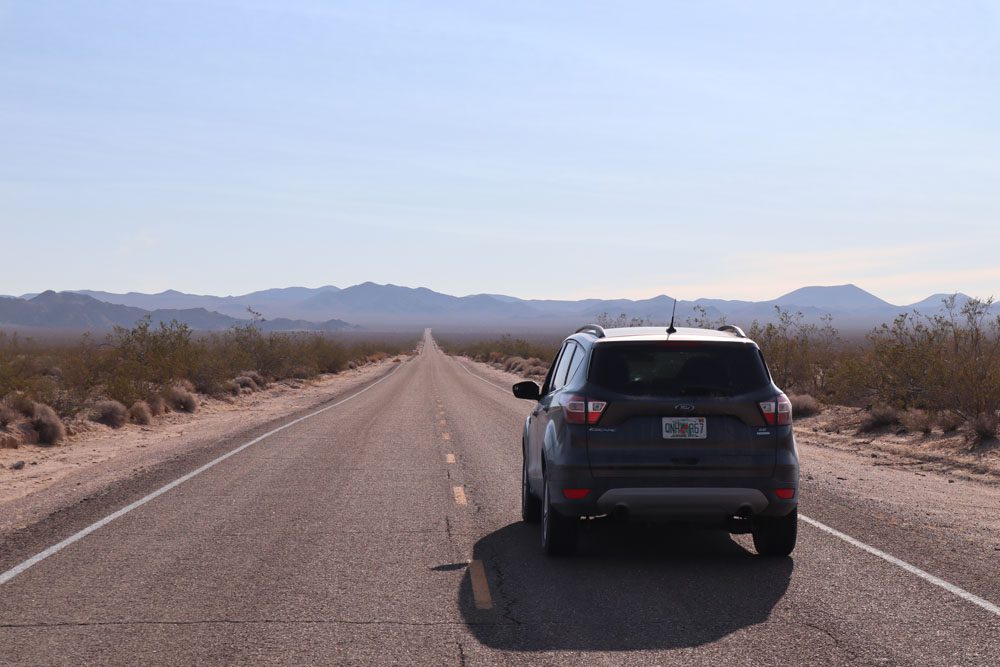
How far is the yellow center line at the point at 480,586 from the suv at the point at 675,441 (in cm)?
77

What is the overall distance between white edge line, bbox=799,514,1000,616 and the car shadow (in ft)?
2.79

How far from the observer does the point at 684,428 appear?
24.8ft

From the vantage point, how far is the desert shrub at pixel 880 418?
19391 millimetres

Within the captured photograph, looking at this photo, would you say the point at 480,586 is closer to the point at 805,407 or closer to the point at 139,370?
the point at 805,407

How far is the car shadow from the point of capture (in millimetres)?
5996

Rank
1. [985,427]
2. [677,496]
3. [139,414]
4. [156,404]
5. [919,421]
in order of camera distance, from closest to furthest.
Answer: [677,496]
[985,427]
[919,421]
[139,414]
[156,404]

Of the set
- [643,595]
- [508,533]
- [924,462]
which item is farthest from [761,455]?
[924,462]

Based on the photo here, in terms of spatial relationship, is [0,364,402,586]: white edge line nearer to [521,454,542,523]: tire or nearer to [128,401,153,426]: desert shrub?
[521,454,542,523]: tire

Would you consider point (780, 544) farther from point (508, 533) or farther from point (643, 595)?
point (508, 533)

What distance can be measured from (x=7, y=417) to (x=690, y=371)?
15375 mm

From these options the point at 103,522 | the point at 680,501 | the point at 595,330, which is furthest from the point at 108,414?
the point at 680,501

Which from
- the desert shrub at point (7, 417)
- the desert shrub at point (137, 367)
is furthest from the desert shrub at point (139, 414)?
the desert shrub at point (7, 417)

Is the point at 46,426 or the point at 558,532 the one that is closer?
the point at 558,532

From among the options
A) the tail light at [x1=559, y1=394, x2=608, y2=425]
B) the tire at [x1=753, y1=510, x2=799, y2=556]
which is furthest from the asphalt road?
the tail light at [x1=559, y1=394, x2=608, y2=425]
